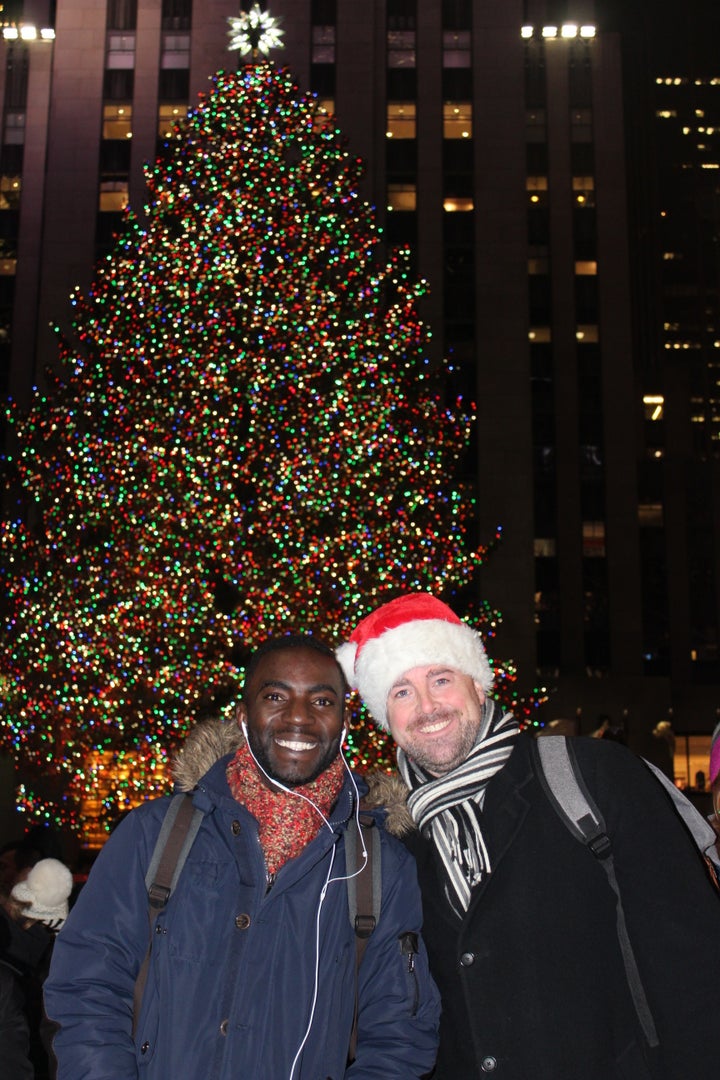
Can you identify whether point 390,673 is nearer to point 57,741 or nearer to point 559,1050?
point 559,1050

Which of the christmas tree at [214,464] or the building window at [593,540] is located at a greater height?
the building window at [593,540]

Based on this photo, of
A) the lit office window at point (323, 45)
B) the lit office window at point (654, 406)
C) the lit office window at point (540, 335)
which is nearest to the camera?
the lit office window at point (323, 45)

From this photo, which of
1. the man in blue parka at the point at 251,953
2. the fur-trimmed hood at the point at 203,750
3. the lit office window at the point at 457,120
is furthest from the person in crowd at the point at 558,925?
the lit office window at the point at 457,120

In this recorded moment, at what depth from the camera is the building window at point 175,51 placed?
37.2m

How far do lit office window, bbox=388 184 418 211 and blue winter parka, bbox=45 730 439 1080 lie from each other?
3883cm

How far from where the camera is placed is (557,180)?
49250mm

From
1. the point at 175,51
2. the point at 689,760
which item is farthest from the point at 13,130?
the point at 689,760

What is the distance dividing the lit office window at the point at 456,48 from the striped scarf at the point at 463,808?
1581 inches

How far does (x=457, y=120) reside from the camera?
1483 inches

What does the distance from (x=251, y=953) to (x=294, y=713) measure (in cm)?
72

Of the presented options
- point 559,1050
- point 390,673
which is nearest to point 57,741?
point 390,673

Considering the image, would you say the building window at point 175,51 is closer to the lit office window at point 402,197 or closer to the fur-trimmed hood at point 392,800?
the lit office window at point 402,197

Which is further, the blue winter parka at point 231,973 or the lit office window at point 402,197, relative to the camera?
the lit office window at point 402,197

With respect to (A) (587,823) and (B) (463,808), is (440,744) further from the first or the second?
(A) (587,823)
